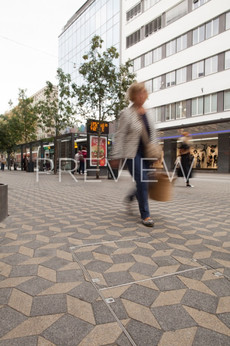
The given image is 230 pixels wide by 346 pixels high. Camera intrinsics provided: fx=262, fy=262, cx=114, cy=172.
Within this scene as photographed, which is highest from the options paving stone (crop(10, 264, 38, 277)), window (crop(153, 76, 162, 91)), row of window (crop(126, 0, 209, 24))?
row of window (crop(126, 0, 209, 24))

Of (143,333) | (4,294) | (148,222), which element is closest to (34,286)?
(4,294)

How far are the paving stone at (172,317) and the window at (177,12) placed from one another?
2791 cm

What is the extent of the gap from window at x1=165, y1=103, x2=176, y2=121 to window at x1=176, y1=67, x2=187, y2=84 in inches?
88.3

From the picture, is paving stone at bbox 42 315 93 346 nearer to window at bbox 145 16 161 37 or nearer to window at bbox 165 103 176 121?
window at bbox 165 103 176 121

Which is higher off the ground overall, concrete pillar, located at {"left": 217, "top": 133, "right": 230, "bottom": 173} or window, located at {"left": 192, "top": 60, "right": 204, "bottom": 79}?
window, located at {"left": 192, "top": 60, "right": 204, "bottom": 79}

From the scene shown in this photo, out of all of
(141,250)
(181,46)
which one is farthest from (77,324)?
(181,46)

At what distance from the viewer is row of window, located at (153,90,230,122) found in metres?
22.0

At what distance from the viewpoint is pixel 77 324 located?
151 cm

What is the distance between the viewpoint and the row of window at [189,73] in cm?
2183

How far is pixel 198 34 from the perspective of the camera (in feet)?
75.9

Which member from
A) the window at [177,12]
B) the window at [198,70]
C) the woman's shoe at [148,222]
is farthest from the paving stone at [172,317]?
the window at [177,12]

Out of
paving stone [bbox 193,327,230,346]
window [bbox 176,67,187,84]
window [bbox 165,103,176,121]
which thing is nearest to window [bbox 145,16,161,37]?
window [bbox 176,67,187,84]

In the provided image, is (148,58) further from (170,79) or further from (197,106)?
(197,106)

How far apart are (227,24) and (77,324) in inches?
983
